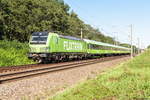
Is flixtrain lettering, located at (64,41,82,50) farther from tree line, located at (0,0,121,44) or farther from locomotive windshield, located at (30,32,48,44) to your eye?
tree line, located at (0,0,121,44)

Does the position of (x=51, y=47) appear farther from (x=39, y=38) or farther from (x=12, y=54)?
(x=12, y=54)

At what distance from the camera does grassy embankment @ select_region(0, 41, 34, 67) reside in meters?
23.7

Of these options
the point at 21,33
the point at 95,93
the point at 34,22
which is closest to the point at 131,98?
the point at 95,93

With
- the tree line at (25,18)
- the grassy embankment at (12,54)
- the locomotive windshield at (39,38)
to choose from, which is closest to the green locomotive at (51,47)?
the locomotive windshield at (39,38)

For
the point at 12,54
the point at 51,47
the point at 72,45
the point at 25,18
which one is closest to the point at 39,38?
the point at 51,47

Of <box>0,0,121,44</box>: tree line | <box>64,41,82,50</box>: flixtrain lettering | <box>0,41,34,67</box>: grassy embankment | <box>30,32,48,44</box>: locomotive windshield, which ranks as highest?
<box>0,0,121,44</box>: tree line

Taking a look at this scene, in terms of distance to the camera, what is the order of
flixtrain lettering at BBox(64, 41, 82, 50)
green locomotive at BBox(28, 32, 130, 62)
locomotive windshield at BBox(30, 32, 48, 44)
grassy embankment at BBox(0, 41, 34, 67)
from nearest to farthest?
grassy embankment at BBox(0, 41, 34, 67) < green locomotive at BBox(28, 32, 130, 62) < locomotive windshield at BBox(30, 32, 48, 44) < flixtrain lettering at BBox(64, 41, 82, 50)

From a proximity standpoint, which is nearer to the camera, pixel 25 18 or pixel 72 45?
pixel 72 45

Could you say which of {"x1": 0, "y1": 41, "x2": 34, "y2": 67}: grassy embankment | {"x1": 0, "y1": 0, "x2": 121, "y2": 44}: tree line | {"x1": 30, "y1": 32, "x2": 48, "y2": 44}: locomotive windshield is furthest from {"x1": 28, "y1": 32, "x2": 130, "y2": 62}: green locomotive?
{"x1": 0, "y1": 0, "x2": 121, "y2": 44}: tree line

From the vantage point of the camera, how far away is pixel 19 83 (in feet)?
41.3

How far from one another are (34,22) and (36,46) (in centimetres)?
2118

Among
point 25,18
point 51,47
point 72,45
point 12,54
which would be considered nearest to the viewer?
point 51,47

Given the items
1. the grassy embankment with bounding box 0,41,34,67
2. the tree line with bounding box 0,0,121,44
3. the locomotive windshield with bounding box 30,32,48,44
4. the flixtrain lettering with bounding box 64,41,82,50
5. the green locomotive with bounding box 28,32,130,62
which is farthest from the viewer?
the tree line with bounding box 0,0,121,44

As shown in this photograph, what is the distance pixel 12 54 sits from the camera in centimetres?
2623
